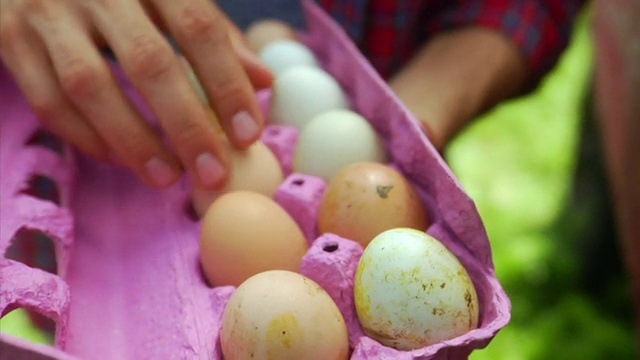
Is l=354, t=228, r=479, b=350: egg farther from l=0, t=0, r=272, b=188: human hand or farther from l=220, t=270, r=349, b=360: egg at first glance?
l=0, t=0, r=272, b=188: human hand

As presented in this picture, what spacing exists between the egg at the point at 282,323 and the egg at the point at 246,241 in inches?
2.2

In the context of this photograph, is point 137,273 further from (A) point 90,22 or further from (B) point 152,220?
(A) point 90,22

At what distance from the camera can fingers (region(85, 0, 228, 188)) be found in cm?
53

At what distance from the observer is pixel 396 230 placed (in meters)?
0.44

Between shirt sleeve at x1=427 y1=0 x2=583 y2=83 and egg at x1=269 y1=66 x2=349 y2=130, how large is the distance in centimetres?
26

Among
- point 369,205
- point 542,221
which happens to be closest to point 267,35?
point 369,205

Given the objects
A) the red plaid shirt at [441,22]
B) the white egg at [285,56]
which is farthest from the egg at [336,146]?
the red plaid shirt at [441,22]

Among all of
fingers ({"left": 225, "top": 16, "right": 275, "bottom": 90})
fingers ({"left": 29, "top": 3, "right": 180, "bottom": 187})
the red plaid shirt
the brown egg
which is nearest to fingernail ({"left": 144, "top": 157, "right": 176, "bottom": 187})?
fingers ({"left": 29, "top": 3, "right": 180, "bottom": 187})

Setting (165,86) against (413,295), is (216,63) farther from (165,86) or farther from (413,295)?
(413,295)

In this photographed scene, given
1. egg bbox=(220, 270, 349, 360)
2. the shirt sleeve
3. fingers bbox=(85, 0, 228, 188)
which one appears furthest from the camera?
the shirt sleeve

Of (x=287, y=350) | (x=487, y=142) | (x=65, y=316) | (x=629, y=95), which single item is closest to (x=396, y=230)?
(x=287, y=350)

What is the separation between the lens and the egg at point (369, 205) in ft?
1.57

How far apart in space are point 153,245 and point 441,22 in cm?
→ 48

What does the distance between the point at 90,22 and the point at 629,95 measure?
48 centimetres
